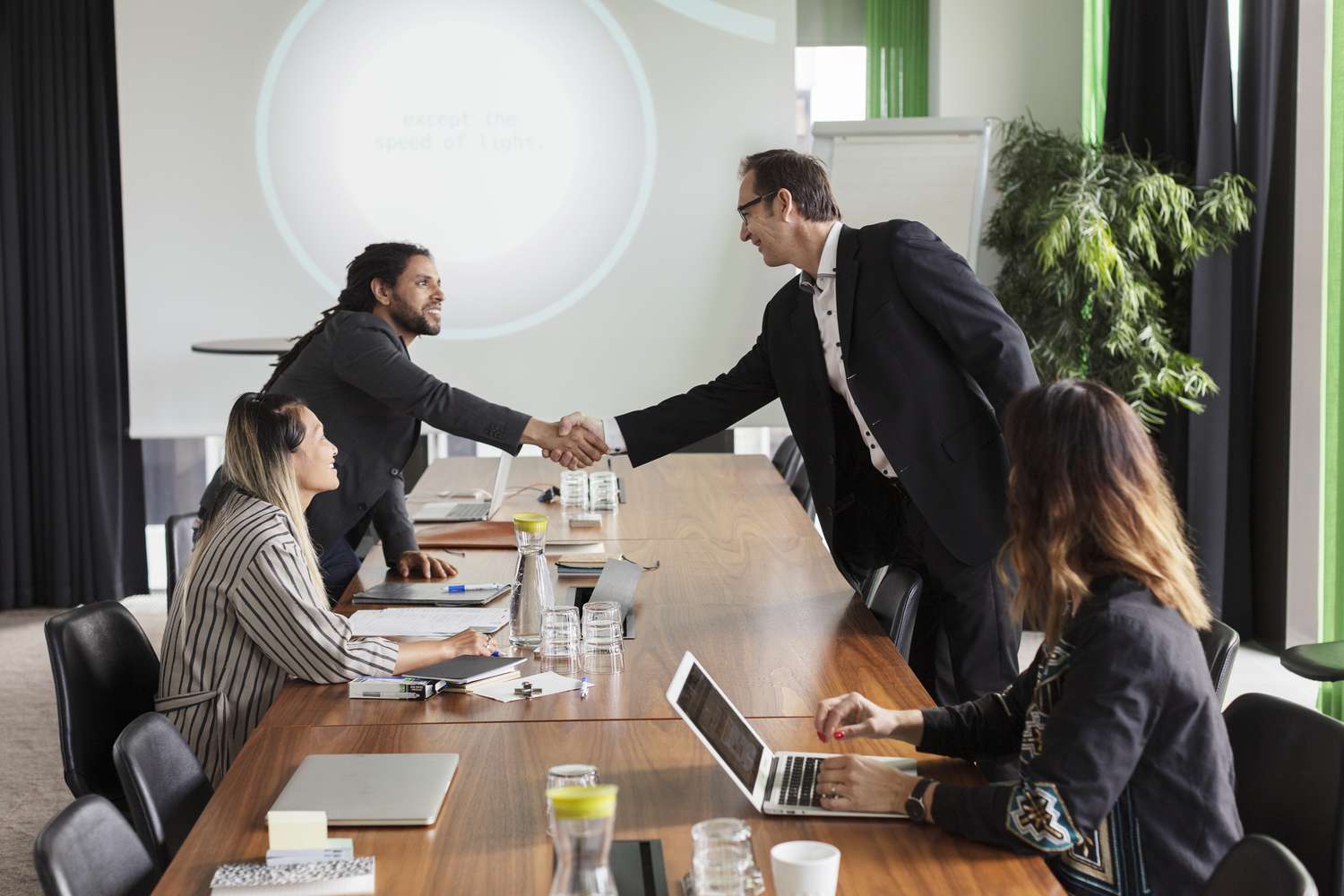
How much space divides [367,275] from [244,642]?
4.89ft

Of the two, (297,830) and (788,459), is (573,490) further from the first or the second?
(297,830)

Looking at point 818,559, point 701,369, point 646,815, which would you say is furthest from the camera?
point 701,369

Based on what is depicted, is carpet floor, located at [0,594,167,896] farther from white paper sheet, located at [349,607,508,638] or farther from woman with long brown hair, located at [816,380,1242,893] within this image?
woman with long brown hair, located at [816,380,1242,893]

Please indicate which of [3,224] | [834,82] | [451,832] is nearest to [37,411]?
[3,224]

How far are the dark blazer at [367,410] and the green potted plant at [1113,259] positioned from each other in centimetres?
248

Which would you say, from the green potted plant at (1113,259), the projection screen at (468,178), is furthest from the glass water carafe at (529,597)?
the projection screen at (468,178)

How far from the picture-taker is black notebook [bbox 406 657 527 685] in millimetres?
2070

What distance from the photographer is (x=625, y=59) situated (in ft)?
18.1

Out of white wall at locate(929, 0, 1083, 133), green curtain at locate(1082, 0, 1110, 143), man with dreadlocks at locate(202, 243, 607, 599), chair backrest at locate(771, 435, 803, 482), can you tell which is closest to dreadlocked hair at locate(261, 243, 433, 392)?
man with dreadlocks at locate(202, 243, 607, 599)

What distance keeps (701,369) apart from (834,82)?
140 cm

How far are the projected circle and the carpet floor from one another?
1842mm

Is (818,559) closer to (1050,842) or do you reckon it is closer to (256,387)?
(1050,842)

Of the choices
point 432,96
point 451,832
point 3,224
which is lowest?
point 451,832

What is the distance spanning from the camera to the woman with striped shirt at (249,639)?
2.12 metres
